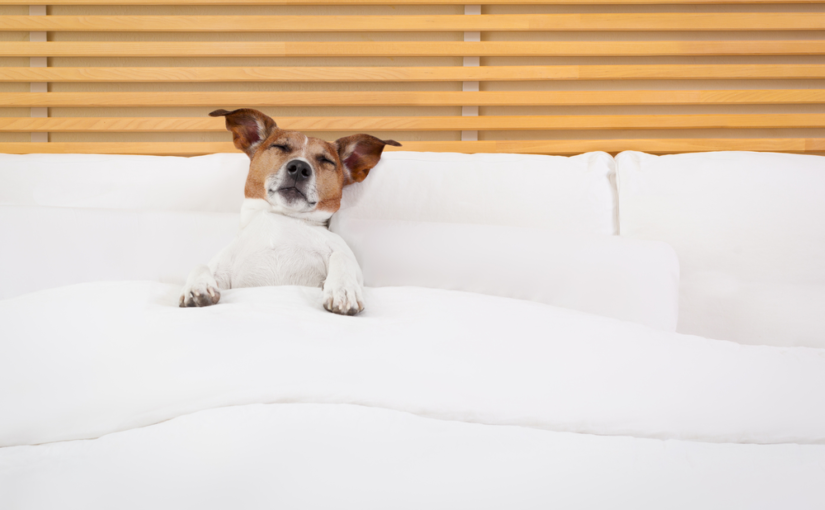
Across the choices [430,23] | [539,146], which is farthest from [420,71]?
[539,146]

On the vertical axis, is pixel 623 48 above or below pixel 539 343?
above

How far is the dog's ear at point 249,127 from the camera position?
111cm

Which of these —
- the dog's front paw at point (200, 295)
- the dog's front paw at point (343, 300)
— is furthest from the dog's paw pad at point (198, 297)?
the dog's front paw at point (343, 300)

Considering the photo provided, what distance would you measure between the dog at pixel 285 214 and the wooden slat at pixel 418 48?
1.74ft

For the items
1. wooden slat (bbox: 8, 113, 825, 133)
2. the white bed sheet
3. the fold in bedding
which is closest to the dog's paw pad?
the fold in bedding

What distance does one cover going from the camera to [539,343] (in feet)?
1.98

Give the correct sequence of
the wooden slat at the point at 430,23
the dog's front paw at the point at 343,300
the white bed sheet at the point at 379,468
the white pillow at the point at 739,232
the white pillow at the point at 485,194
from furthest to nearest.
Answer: the wooden slat at the point at 430,23
the white pillow at the point at 485,194
the white pillow at the point at 739,232
the dog's front paw at the point at 343,300
the white bed sheet at the point at 379,468

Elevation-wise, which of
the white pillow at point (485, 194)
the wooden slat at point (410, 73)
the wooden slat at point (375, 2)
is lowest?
the white pillow at point (485, 194)

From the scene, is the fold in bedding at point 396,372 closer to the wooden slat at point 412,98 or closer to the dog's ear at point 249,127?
the dog's ear at point 249,127

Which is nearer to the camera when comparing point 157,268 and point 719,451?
point 719,451

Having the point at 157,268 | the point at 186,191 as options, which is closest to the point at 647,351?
the point at 157,268

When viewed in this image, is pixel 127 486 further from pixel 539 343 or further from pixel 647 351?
pixel 647 351

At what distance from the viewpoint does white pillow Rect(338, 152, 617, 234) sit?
1.17 meters

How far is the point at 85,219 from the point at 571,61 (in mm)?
1578
